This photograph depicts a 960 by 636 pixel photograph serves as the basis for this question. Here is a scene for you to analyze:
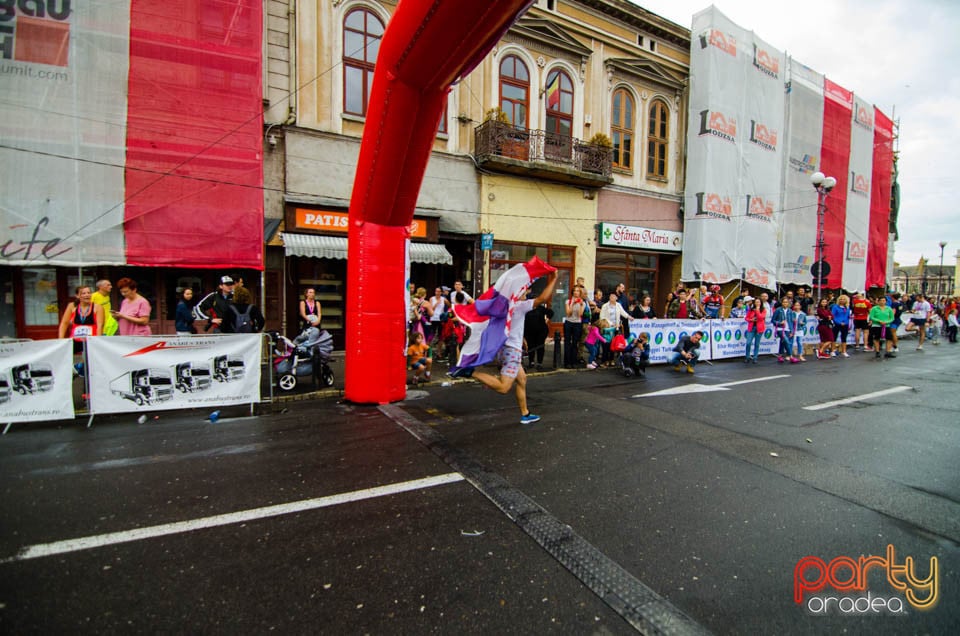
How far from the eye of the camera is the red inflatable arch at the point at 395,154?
4.15 m

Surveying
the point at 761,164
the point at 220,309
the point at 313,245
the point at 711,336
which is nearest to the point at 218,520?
→ the point at 220,309

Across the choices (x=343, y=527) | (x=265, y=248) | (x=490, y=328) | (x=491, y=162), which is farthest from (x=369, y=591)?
(x=491, y=162)

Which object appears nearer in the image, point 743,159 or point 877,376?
point 877,376

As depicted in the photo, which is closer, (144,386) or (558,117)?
(144,386)

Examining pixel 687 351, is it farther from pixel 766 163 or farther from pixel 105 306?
pixel 766 163

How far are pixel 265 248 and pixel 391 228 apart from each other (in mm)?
6448

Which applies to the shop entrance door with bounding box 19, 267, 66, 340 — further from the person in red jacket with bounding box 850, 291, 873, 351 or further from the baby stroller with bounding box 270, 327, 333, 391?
the person in red jacket with bounding box 850, 291, 873, 351

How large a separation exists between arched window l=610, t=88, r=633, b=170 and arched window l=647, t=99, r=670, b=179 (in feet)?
3.50

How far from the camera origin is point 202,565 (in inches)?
110

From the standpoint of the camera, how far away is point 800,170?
2205cm

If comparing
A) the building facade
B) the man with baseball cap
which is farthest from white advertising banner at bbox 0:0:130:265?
the building facade

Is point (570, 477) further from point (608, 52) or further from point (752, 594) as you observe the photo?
point (608, 52)

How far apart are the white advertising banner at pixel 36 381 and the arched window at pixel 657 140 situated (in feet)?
62.0

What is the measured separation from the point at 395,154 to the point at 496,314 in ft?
8.14
